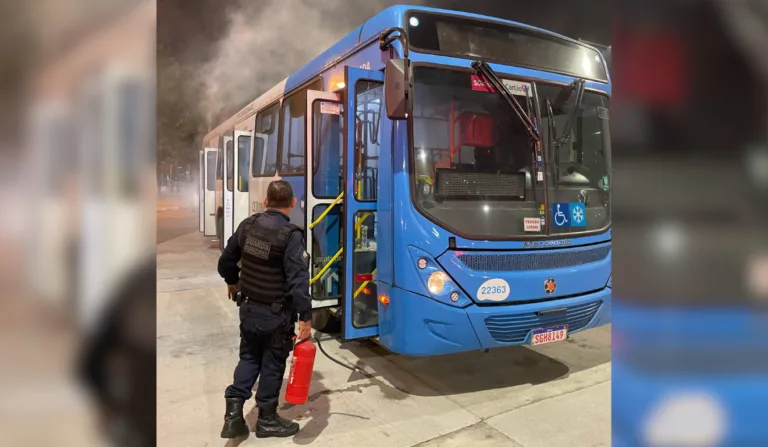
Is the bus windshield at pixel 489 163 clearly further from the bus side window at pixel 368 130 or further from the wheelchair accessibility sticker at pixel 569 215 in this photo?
the bus side window at pixel 368 130

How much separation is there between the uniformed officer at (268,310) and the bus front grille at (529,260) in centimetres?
124

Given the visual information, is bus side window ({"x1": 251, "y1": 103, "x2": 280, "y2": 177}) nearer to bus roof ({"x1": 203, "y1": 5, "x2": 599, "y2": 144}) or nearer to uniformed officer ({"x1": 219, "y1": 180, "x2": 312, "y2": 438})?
bus roof ({"x1": 203, "y1": 5, "x2": 599, "y2": 144})

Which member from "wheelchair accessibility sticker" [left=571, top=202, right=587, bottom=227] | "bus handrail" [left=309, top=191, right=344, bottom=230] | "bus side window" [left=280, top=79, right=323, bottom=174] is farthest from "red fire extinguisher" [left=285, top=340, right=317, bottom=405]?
"bus side window" [left=280, top=79, right=323, bottom=174]

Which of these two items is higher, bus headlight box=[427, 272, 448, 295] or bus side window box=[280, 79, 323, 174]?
bus side window box=[280, 79, 323, 174]

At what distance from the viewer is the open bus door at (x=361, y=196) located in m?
3.98

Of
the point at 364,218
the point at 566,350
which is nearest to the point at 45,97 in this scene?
the point at 364,218

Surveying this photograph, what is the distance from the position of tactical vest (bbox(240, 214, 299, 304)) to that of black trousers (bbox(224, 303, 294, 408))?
10 cm

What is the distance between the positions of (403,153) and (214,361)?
284 cm

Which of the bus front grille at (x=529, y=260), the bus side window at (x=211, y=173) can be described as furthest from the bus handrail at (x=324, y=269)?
the bus side window at (x=211, y=173)

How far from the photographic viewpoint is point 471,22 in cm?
407

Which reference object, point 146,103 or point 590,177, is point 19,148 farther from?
point 590,177

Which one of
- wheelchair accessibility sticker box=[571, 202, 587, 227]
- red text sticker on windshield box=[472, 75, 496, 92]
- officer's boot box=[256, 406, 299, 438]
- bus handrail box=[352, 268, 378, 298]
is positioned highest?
red text sticker on windshield box=[472, 75, 496, 92]

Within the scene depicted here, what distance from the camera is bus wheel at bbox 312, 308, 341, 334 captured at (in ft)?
17.8

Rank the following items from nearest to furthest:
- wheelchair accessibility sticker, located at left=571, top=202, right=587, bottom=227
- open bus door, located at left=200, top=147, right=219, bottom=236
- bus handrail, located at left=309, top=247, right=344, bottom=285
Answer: wheelchair accessibility sticker, located at left=571, top=202, right=587, bottom=227 → bus handrail, located at left=309, top=247, right=344, bottom=285 → open bus door, located at left=200, top=147, right=219, bottom=236
